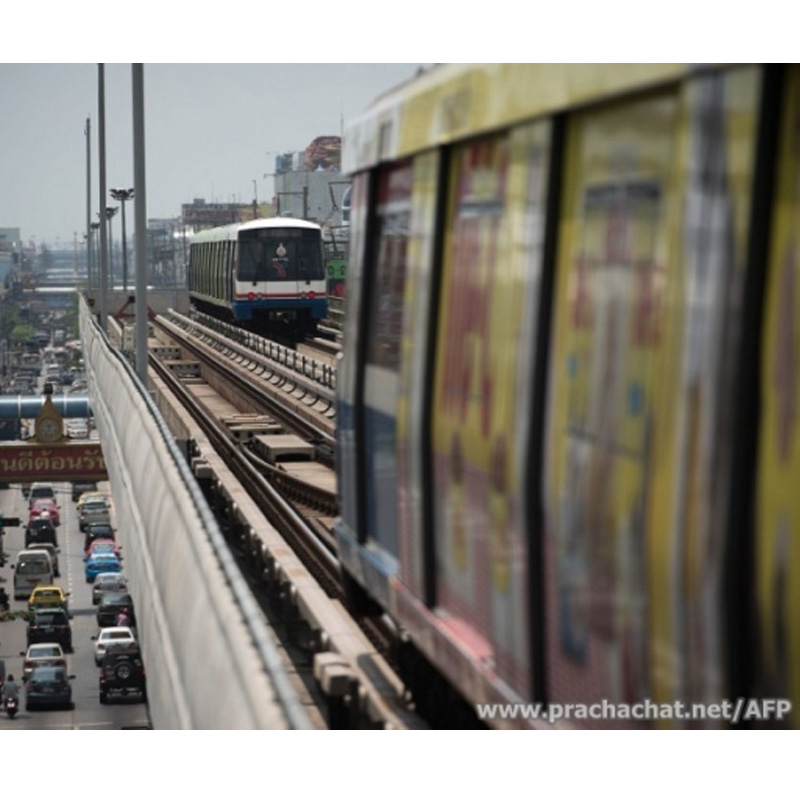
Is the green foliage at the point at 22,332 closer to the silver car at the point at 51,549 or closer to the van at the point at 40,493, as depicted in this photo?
the van at the point at 40,493

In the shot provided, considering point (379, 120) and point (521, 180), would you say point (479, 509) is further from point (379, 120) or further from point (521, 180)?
point (379, 120)

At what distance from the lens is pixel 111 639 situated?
40.0 m

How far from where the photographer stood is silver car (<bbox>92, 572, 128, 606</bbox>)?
5566 centimetres

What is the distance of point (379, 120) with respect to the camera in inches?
309

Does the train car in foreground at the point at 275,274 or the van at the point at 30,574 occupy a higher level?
the train car in foreground at the point at 275,274

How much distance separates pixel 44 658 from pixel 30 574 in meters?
23.6

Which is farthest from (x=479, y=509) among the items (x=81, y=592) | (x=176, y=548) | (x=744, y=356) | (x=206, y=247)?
(x=81, y=592)

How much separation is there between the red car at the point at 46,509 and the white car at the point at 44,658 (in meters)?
35.9

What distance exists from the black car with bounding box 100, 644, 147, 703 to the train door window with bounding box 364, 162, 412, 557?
17402 mm

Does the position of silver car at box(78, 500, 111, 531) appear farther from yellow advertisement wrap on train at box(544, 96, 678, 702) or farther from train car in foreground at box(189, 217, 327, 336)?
yellow advertisement wrap on train at box(544, 96, 678, 702)

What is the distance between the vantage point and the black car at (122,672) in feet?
104

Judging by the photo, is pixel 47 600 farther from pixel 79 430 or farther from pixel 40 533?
pixel 40 533

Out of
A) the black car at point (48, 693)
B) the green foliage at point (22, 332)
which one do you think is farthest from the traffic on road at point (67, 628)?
the green foliage at point (22, 332)

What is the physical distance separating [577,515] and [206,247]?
4131 cm
